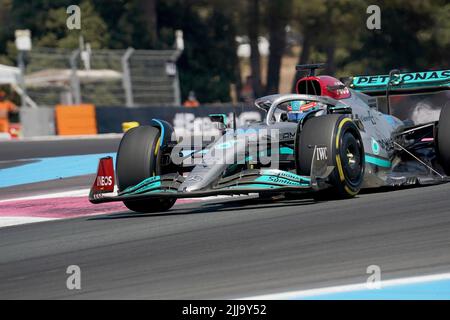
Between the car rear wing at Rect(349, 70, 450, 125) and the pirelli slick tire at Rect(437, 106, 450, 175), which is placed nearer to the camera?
the pirelli slick tire at Rect(437, 106, 450, 175)

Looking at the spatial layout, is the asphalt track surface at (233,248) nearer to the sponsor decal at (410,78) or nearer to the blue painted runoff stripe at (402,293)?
the blue painted runoff stripe at (402,293)

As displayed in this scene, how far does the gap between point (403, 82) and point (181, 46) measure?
21342 mm

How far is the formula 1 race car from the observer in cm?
848

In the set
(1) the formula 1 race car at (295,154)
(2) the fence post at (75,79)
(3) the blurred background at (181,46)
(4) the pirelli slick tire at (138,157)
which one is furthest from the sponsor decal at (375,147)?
(2) the fence post at (75,79)

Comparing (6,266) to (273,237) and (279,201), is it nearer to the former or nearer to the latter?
(273,237)

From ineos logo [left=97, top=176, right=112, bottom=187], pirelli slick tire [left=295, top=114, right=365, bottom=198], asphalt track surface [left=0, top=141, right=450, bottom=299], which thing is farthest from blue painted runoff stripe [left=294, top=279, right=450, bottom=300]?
ineos logo [left=97, top=176, right=112, bottom=187]

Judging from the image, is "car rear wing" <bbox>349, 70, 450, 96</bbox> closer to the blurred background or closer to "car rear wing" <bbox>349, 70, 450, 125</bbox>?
"car rear wing" <bbox>349, 70, 450, 125</bbox>

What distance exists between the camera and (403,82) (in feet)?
35.3

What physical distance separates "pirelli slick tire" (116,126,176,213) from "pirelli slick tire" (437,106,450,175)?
2733 millimetres

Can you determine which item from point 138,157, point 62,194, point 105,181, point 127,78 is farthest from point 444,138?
point 127,78

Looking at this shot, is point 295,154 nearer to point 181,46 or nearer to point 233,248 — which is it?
point 233,248

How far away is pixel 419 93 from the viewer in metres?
10.8
